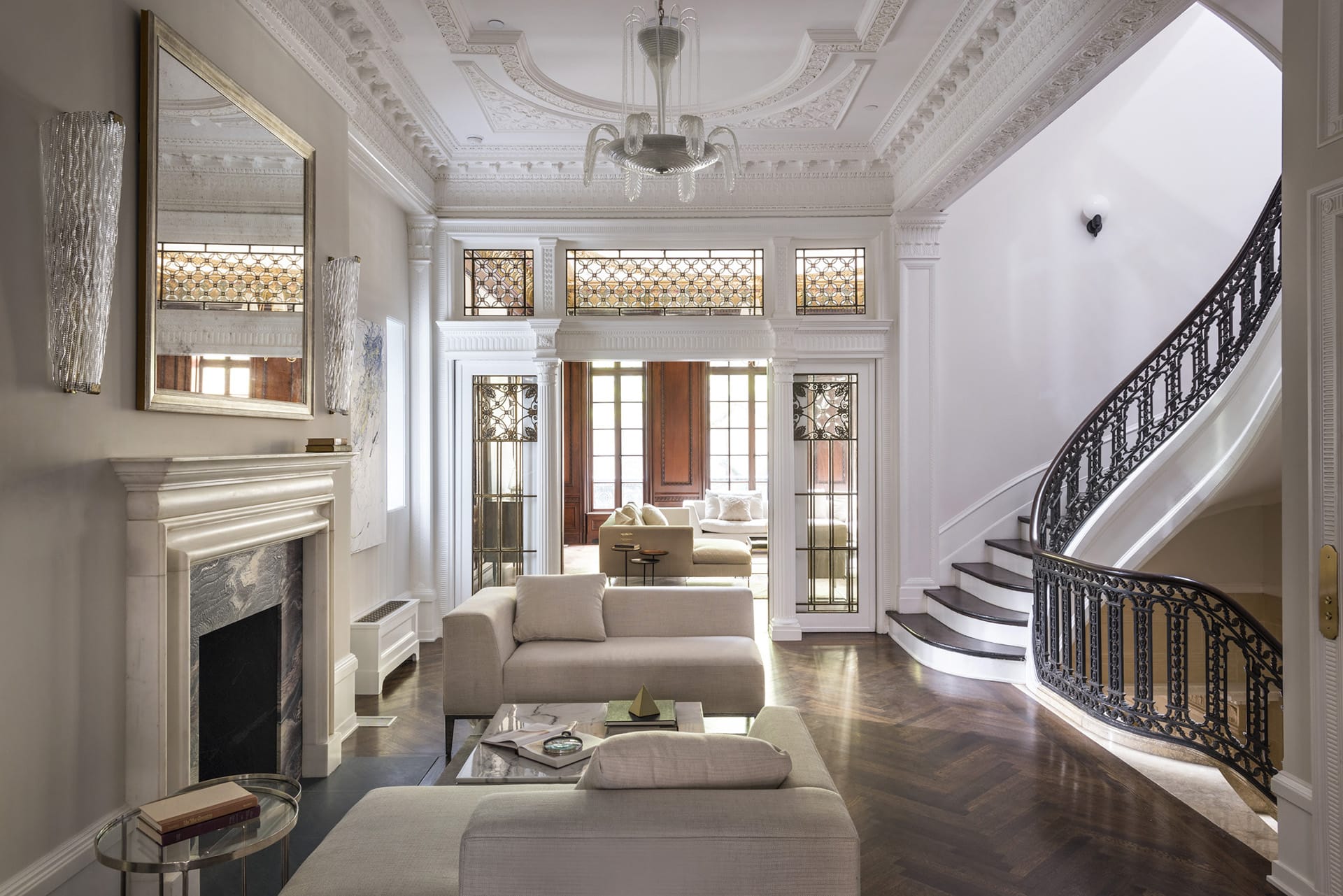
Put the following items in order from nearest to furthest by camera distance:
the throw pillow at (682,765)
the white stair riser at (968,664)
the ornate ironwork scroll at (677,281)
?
the throw pillow at (682,765) < the white stair riser at (968,664) < the ornate ironwork scroll at (677,281)

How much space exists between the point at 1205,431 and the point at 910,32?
304cm

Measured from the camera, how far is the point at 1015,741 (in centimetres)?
436

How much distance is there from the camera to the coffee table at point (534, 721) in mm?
2869

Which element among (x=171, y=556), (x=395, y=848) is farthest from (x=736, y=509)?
(x=395, y=848)

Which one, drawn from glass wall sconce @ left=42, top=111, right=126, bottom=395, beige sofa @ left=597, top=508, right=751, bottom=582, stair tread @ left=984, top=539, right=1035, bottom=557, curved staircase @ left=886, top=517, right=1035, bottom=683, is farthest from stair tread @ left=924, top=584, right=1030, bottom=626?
glass wall sconce @ left=42, top=111, right=126, bottom=395

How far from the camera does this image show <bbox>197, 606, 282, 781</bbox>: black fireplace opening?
138 inches

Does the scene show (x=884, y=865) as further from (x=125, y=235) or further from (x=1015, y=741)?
(x=125, y=235)

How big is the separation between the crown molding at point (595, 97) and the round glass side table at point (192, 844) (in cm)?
386

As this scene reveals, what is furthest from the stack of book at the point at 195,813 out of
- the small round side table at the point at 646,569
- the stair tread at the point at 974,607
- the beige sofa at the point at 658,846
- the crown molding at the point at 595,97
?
the small round side table at the point at 646,569

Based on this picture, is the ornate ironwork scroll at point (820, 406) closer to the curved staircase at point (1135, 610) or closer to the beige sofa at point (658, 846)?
the curved staircase at point (1135, 610)

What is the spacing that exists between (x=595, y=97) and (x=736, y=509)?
665cm

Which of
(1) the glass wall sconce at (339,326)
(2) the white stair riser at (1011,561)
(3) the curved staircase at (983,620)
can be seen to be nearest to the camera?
(1) the glass wall sconce at (339,326)

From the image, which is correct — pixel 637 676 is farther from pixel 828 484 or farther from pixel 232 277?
pixel 828 484

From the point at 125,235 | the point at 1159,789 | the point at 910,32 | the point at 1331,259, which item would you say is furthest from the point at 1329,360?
the point at 125,235
